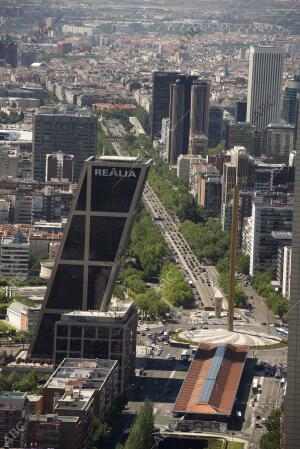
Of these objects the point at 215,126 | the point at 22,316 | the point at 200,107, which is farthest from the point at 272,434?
the point at 215,126

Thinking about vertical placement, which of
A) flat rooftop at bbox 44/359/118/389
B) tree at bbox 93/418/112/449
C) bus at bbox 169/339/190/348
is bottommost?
bus at bbox 169/339/190/348

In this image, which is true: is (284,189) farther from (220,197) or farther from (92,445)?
(92,445)

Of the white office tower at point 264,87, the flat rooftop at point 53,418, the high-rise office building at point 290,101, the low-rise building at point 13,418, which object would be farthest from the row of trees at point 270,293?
the white office tower at point 264,87

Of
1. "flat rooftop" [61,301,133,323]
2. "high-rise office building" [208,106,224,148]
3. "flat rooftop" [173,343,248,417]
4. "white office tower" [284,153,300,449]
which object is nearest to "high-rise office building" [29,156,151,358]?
"flat rooftop" [61,301,133,323]

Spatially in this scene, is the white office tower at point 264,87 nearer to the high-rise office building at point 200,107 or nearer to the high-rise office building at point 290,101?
the high-rise office building at point 290,101

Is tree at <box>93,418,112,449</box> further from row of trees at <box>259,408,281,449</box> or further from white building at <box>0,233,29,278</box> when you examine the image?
white building at <box>0,233,29,278</box>

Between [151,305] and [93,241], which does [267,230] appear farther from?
[93,241]
